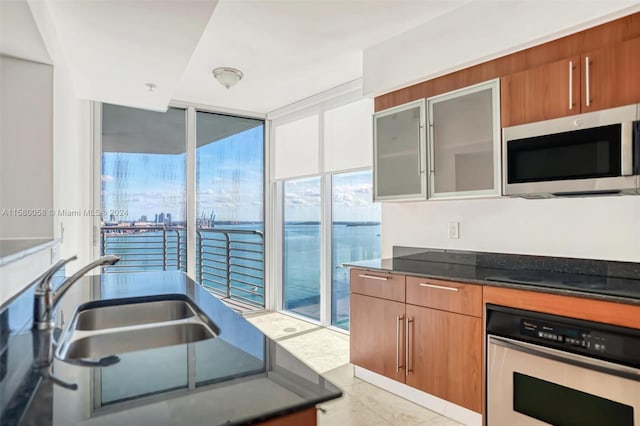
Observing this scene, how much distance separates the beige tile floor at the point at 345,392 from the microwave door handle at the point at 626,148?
63.4 inches

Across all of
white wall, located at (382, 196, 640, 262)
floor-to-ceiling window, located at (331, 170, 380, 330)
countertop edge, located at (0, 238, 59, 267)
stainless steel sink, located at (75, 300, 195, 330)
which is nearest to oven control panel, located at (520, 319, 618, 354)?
white wall, located at (382, 196, 640, 262)

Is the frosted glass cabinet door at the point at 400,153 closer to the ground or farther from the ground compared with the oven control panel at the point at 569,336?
farther from the ground

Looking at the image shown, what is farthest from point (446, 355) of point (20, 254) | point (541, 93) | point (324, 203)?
point (324, 203)


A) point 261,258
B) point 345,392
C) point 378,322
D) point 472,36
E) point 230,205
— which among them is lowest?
point 345,392

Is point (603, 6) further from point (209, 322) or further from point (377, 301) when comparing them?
point (209, 322)

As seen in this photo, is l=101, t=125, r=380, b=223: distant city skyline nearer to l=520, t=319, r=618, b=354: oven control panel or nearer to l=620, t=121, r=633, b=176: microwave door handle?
l=520, t=319, r=618, b=354: oven control panel

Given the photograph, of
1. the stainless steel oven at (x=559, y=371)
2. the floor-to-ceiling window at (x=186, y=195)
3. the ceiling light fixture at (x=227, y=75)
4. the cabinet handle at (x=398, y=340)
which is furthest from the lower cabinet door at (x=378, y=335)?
the floor-to-ceiling window at (x=186, y=195)

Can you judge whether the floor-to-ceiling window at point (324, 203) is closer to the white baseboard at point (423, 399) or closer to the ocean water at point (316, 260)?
the ocean water at point (316, 260)

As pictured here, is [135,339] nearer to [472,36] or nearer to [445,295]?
[445,295]

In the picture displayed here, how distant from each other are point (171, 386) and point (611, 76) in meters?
2.25

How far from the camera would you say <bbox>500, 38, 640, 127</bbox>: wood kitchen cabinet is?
1820 mm

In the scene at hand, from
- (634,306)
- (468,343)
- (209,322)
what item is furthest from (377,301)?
(209,322)

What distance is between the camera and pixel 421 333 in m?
2.42

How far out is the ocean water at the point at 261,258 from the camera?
4059mm
